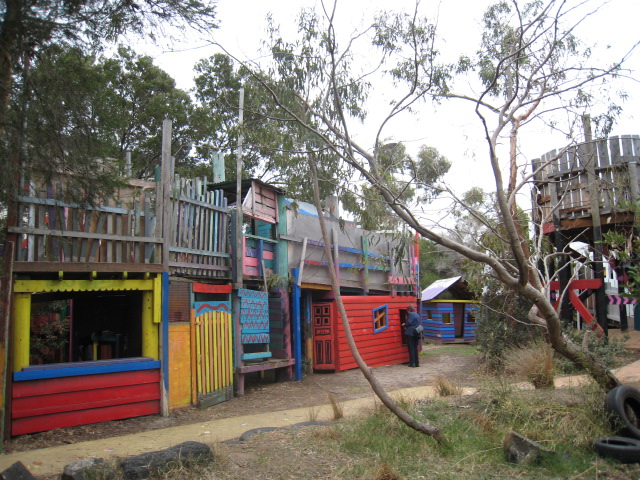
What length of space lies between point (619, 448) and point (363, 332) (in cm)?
903

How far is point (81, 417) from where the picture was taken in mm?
7348

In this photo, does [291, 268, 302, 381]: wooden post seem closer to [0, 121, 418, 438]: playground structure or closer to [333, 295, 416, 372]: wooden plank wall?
[0, 121, 418, 438]: playground structure

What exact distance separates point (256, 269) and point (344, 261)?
3.53 metres

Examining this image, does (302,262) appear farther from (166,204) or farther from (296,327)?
(166,204)

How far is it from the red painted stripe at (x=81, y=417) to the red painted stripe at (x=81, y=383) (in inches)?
12.3

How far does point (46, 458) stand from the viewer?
5.87 m

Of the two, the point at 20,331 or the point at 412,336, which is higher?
the point at 20,331

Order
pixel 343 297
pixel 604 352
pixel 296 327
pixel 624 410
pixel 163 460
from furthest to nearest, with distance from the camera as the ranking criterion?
pixel 343 297 < pixel 296 327 < pixel 604 352 < pixel 624 410 < pixel 163 460

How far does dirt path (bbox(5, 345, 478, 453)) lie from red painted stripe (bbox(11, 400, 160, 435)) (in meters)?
0.07

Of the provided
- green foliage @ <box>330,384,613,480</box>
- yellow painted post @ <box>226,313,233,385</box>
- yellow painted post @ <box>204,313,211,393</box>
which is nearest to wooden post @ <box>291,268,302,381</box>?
yellow painted post @ <box>226,313,233,385</box>

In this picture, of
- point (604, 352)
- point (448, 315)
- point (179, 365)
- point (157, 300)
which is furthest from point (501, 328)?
point (448, 315)

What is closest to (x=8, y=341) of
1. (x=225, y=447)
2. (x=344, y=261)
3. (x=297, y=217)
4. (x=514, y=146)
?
(x=225, y=447)

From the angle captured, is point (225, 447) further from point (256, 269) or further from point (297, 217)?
point (297, 217)

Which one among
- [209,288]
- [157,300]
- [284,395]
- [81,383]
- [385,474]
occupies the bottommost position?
[284,395]
